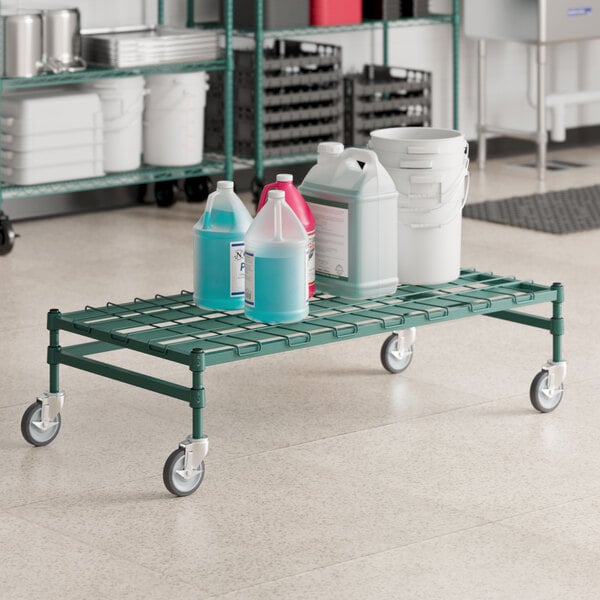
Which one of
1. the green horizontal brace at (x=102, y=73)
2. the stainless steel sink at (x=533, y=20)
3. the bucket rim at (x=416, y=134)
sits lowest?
the bucket rim at (x=416, y=134)

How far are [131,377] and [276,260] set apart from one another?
0.37m

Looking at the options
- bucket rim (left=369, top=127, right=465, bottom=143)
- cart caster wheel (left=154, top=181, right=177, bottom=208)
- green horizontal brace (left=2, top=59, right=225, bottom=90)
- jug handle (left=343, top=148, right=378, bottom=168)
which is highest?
green horizontal brace (left=2, top=59, right=225, bottom=90)

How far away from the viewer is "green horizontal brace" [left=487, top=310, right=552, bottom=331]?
3.31 meters

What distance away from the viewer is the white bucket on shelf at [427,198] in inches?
123

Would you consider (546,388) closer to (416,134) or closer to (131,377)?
(416,134)

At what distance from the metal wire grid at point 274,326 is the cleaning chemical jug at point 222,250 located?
0.05 metres

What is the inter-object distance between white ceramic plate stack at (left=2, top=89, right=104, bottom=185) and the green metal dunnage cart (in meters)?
2.13

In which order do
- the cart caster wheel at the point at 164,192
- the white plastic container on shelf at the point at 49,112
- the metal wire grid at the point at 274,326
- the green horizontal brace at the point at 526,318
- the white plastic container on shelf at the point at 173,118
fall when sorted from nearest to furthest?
the metal wire grid at the point at 274,326 → the green horizontal brace at the point at 526,318 → the white plastic container on shelf at the point at 49,112 → the white plastic container on shelf at the point at 173,118 → the cart caster wheel at the point at 164,192

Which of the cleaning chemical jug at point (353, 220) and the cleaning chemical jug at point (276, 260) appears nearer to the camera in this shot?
the cleaning chemical jug at point (276, 260)

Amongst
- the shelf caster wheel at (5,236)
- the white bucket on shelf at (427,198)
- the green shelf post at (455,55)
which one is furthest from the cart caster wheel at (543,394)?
the green shelf post at (455,55)

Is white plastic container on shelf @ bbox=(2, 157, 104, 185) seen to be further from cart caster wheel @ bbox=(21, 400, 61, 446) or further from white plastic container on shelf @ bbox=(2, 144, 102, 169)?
cart caster wheel @ bbox=(21, 400, 61, 446)

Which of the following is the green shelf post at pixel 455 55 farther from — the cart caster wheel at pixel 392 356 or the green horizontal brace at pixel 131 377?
the green horizontal brace at pixel 131 377

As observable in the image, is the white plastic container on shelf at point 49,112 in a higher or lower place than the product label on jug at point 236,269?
higher

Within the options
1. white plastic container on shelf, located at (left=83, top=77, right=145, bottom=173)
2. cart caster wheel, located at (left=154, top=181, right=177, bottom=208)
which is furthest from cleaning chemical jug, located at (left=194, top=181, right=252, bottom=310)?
cart caster wheel, located at (left=154, top=181, right=177, bottom=208)
